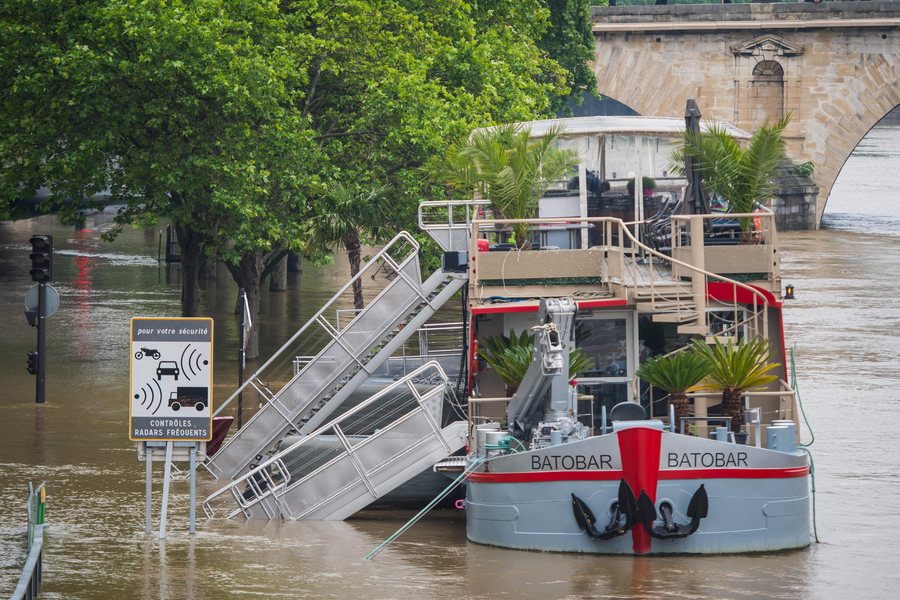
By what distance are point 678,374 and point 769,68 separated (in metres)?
56.1

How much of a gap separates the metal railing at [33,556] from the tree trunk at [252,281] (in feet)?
59.9

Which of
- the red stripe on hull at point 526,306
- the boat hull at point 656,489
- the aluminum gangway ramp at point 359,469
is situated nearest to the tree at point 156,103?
the aluminum gangway ramp at point 359,469

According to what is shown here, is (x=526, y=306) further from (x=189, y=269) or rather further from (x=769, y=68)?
(x=769, y=68)

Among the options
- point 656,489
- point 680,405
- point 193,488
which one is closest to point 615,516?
point 656,489

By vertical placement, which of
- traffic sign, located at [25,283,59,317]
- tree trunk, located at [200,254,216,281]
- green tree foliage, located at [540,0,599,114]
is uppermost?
green tree foliage, located at [540,0,599,114]

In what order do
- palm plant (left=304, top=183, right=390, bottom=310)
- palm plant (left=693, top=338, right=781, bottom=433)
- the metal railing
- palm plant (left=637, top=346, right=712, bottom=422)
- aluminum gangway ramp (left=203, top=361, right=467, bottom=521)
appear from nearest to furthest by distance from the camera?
the metal railing, palm plant (left=637, top=346, right=712, bottom=422), palm plant (left=693, top=338, right=781, bottom=433), aluminum gangway ramp (left=203, top=361, right=467, bottom=521), palm plant (left=304, top=183, right=390, bottom=310)

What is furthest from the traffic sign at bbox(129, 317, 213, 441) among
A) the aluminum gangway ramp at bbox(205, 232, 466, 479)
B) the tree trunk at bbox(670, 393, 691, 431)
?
the tree trunk at bbox(670, 393, 691, 431)

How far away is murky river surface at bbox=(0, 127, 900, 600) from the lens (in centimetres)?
1833

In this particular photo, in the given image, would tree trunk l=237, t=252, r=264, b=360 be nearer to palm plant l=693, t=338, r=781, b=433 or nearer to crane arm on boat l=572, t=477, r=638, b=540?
palm plant l=693, t=338, r=781, b=433

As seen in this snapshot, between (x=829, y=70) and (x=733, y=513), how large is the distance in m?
56.8

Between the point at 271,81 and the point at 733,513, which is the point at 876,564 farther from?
the point at 271,81

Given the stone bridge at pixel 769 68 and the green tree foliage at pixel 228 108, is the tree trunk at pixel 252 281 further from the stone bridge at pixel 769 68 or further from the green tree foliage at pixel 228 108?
the stone bridge at pixel 769 68

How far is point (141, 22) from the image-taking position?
34.4 metres

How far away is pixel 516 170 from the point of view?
23484mm
